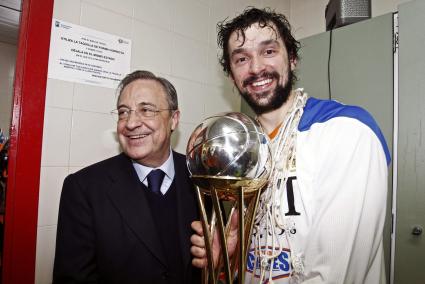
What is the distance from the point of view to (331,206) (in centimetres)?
72

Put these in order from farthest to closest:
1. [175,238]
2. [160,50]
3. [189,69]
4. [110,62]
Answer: [189,69], [160,50], [110,62], [175,238]

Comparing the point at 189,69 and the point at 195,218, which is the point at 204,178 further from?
the point at 189,69

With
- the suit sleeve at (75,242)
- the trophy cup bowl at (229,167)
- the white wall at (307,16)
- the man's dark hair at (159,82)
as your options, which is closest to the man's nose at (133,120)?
the man's dark hair at (159,82)

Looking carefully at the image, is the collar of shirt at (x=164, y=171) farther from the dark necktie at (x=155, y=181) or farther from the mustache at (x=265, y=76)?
the mustache at (x=265, y=76)

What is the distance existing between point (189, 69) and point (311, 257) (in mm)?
1193

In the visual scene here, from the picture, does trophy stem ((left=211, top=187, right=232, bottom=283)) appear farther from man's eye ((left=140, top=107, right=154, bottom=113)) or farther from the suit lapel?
man's eye ((left=140, top=107, right=154, bottom=113))

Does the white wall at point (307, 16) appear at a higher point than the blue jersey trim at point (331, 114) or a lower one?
higher

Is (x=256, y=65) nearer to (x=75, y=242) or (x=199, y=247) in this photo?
(x=199, y=247)

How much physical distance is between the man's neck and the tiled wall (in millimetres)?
652

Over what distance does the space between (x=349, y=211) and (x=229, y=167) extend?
0.32 metres

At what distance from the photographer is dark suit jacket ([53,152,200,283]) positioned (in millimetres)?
958

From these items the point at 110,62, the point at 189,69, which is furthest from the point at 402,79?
the point at 110,62

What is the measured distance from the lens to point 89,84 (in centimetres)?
126

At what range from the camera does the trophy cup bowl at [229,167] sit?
66cm
